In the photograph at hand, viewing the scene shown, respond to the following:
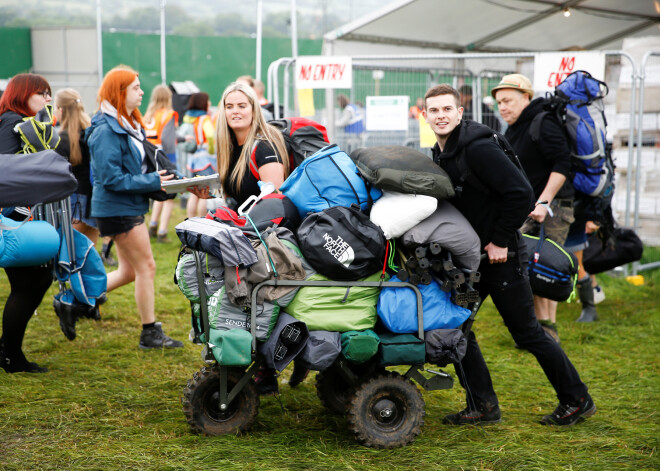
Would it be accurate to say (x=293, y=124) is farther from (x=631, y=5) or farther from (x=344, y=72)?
(x=631, y=5)

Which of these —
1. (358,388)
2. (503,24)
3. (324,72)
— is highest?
(503,24)

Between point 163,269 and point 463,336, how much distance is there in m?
5.17

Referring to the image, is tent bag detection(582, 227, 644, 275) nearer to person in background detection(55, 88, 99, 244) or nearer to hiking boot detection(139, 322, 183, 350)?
hiking boot detection(139, 322, 183, 350)

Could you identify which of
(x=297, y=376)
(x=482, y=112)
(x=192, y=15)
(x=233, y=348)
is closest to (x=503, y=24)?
(x=482, y=112)

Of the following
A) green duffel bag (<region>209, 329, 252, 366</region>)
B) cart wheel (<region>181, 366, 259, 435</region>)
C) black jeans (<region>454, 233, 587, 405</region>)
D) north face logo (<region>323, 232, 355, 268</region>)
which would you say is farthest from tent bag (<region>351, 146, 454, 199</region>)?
cart wheel (<region>181, 366, 259, 435</region>)

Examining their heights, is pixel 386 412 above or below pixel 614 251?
below

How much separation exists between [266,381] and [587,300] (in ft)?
11.6

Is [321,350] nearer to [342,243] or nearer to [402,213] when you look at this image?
[342,243]

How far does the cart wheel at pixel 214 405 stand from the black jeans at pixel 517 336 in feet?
3.92

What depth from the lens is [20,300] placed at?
14.8 ft

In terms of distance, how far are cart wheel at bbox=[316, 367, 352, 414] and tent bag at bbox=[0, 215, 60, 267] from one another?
1819 mm

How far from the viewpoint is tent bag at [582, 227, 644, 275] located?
641cm

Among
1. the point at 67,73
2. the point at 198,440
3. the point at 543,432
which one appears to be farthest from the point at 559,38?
the point at 67,73

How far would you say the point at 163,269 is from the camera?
26.4ft
